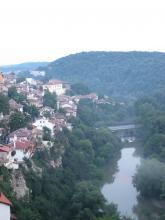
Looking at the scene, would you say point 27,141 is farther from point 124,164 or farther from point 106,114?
point 106,114

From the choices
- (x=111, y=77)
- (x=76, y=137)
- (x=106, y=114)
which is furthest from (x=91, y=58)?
(x=76, y=137)

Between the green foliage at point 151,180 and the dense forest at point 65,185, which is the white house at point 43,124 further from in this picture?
the green foliage at point 151,180

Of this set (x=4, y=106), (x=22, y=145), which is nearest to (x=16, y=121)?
(x=4, y=106)

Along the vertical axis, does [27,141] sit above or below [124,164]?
above

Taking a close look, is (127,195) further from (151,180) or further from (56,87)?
(56,87)

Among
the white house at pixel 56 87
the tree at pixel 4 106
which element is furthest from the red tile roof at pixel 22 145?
the white house at pixel 56 87

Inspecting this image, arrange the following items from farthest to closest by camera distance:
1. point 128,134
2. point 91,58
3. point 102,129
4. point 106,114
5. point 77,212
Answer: point 91,58
point 106,114
point 128,134
point 102,129
point 77,212

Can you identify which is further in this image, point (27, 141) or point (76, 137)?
point (76, 137)
